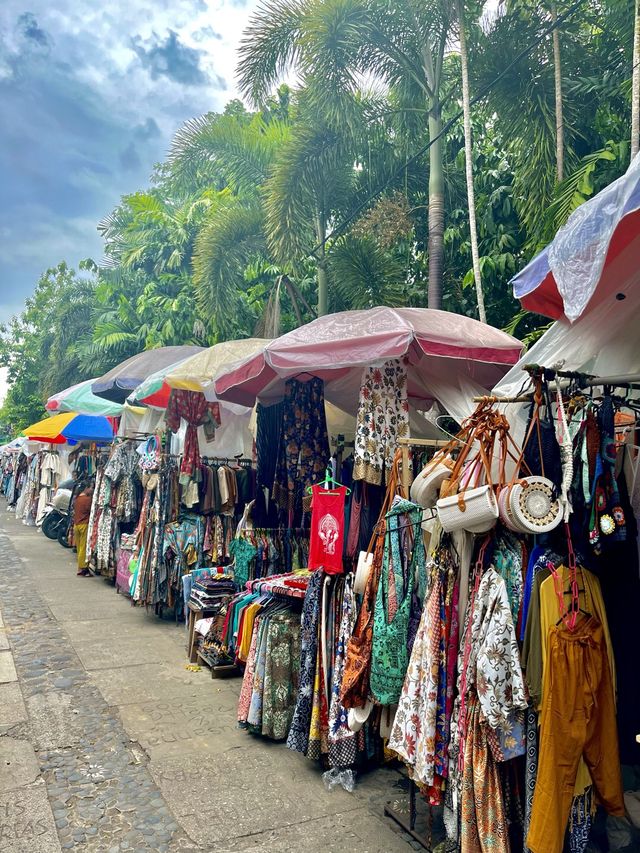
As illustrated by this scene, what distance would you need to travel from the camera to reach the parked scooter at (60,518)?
48.5 ft

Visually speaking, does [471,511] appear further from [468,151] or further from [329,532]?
[468,151]

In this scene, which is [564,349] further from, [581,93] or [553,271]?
[581,93]

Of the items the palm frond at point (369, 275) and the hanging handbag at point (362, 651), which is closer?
the hanging handbag at point (362, 651)

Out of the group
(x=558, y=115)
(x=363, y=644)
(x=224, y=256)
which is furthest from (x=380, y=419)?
(x=224, y=256)

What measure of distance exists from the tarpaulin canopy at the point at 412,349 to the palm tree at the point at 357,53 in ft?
14.4

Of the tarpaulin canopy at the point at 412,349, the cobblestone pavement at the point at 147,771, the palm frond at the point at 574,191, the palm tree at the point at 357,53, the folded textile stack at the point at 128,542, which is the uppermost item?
the palm tree at the point at 357,53

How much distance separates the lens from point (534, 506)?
115 inches

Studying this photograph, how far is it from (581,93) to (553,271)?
7958 millimetres

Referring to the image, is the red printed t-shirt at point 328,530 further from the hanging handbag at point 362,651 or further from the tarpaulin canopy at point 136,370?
the tarpaulin canopy at point 136,370

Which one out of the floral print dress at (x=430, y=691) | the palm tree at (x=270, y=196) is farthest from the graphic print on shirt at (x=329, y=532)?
the palm tree at (x=270, y=196)

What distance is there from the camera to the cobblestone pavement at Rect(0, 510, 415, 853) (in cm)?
361

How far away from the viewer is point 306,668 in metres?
4.35

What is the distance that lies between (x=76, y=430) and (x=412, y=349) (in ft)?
30.0

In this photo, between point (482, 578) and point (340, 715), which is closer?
point (482, 578)
